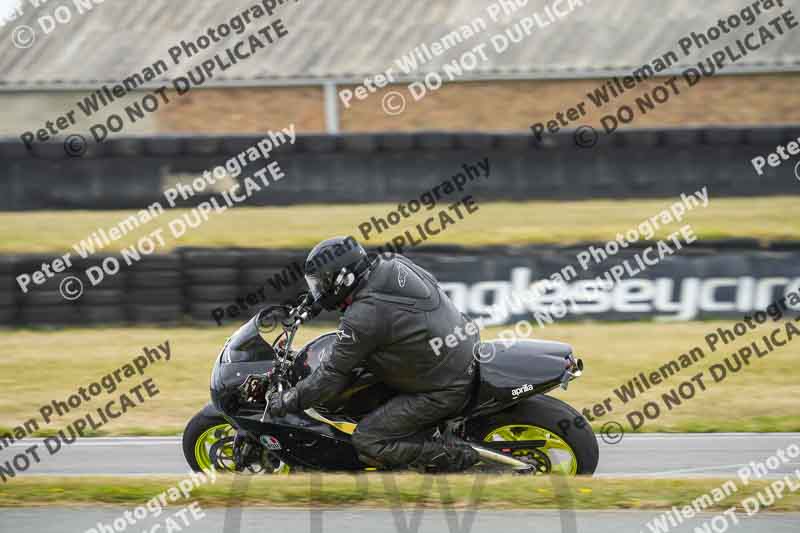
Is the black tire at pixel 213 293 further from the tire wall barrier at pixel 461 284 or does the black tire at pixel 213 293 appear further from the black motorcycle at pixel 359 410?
the black motorcycle at pixel 359 410

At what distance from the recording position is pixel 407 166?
50.1 feet

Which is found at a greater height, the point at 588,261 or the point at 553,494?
the point at 588,261

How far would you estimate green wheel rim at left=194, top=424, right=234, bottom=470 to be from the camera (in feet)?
21.2

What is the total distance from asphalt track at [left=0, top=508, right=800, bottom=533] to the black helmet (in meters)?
1.41

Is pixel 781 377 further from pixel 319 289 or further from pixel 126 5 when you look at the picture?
pixel 126 5

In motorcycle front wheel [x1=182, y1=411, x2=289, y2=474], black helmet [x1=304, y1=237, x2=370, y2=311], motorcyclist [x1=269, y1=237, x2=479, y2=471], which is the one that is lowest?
motorcycle front wheel [x1=182, y1=411, x2=289, y2=474]

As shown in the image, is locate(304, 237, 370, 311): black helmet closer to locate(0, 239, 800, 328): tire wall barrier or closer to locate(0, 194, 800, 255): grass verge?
locate(0, 239, 800, 328): tire wall barrier

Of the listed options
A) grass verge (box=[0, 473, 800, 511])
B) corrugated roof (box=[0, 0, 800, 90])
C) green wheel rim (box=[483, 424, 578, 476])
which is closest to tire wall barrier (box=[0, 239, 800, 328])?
green wheel rim (box=[483, 424, 578, 476])

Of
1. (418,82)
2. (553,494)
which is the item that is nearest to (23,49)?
(418,82)

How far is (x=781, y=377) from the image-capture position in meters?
9.79

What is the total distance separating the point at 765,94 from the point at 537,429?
64.7ft

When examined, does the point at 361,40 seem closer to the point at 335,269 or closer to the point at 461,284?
the point at 461,284

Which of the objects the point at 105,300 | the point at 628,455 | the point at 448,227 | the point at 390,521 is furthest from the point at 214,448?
the point at 448,227

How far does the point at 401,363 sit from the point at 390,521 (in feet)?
4.33
